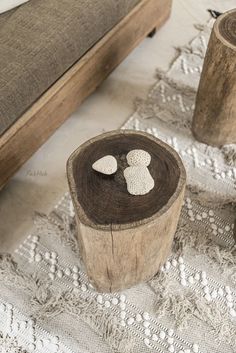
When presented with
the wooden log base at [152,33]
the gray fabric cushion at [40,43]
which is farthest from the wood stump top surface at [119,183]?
the wooden log base at [152,33]

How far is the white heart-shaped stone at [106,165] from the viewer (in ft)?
3.88

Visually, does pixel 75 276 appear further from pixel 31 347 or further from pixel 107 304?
pixel 31 347

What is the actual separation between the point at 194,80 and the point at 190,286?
40.5 inches

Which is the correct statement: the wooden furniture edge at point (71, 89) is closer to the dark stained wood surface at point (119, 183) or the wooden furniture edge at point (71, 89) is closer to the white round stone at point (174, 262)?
the dark stained wood surface at point (119, 183)

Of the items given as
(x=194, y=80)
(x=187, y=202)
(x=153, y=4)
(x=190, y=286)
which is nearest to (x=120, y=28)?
(x=153, y=4)

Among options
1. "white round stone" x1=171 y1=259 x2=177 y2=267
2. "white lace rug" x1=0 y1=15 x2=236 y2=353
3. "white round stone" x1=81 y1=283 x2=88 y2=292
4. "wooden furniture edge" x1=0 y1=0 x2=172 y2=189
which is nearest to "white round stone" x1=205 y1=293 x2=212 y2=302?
"white lace rug" x1=0 y1=15 x2=236 y2=353

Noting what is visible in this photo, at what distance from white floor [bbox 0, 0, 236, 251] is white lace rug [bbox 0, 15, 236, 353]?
0.28ft

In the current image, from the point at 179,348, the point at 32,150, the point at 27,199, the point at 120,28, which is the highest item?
the point at 120,28

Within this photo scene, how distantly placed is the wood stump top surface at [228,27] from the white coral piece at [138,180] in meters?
0.60

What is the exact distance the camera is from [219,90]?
156cm

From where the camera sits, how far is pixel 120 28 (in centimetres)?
180

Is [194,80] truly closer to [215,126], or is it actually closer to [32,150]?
[215,126]

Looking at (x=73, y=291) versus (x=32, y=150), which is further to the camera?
(x=32, y=150)

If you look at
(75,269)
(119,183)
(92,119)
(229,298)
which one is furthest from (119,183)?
(92,119)
